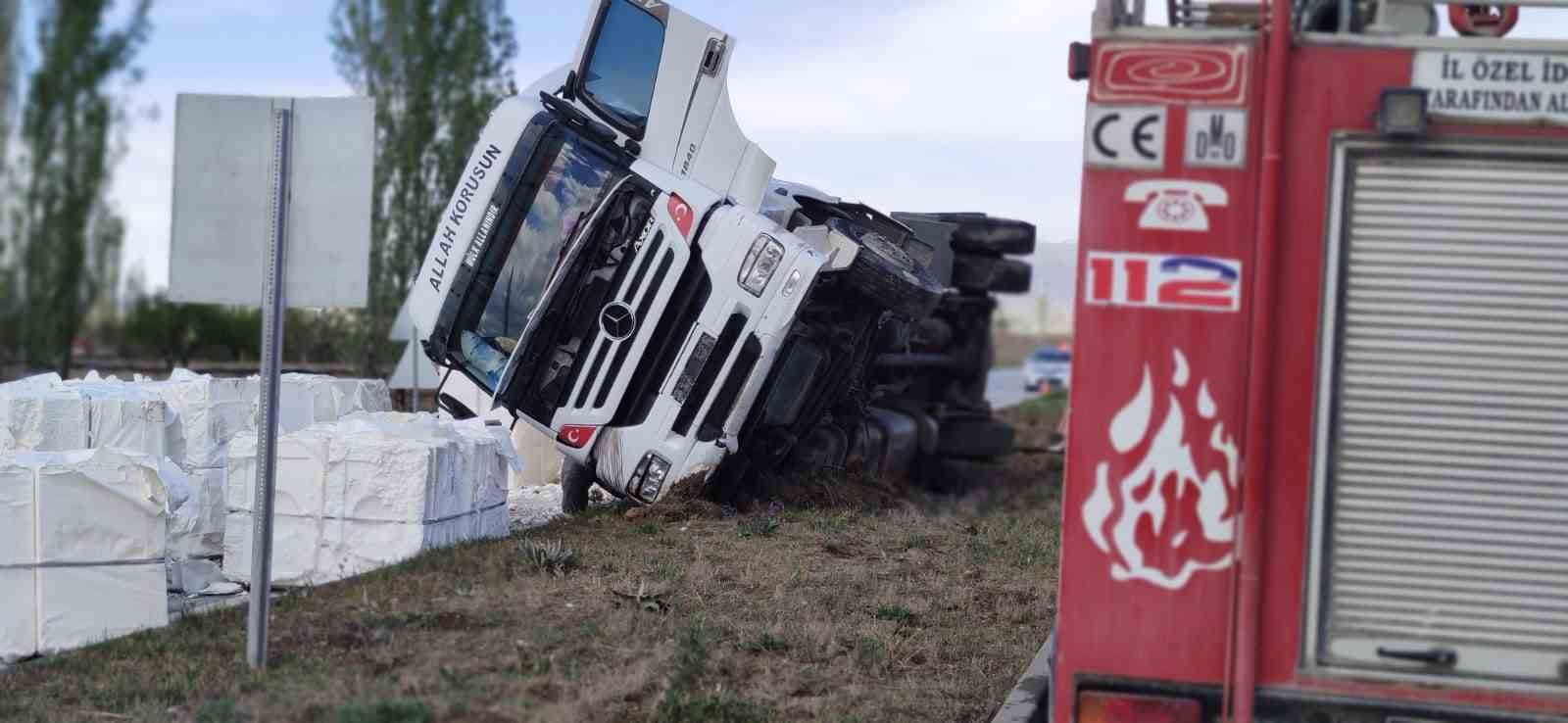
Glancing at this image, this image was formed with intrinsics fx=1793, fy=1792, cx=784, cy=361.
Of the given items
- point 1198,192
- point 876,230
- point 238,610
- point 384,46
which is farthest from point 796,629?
point 384,46

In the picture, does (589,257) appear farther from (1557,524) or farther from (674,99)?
(1557,524)

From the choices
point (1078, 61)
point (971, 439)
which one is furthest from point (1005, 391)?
point (1078, 61)

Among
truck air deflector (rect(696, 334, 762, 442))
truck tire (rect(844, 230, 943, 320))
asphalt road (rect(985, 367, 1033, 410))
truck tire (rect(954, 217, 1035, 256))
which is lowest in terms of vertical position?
asphalt road (rect(985, 367, 1033, 410))

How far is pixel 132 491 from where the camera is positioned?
8.05 m

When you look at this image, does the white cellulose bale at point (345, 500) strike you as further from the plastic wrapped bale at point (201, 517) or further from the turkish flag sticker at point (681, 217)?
the turkish flag sticker at point (681, 217)

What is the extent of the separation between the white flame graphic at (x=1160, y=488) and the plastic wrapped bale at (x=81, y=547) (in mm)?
5049

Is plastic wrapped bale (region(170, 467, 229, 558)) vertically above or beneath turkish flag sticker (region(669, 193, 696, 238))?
beneath

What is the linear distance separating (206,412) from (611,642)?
4.78 meters

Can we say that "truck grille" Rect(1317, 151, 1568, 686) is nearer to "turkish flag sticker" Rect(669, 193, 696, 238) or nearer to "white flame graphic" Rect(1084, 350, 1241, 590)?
"white flame graphic" Rect(1084, 350, 1241, 590)

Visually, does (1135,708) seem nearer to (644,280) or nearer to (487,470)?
(487,470)

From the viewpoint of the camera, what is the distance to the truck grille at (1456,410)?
4496 millimetres

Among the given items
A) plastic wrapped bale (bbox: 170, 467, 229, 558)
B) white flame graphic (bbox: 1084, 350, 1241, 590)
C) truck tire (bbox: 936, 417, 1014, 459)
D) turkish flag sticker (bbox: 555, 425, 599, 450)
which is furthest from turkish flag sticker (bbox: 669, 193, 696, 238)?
white flame graphic (bbox: 1084, 350, 1241, 590)

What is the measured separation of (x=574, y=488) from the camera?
12.4 meters

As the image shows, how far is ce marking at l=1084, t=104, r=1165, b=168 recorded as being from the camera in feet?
15.2
